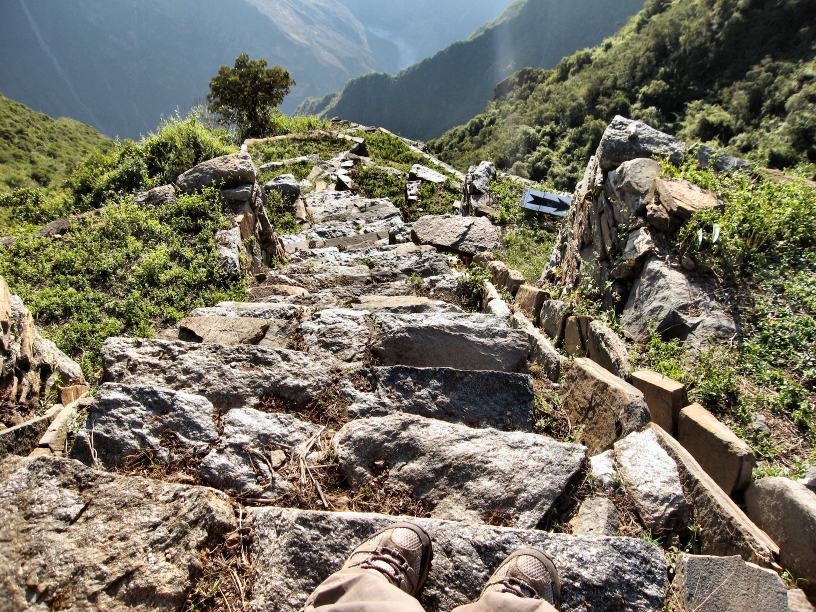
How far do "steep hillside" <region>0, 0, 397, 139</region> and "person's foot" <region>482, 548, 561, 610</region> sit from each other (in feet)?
646

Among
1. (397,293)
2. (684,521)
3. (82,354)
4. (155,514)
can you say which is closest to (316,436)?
(155,514)

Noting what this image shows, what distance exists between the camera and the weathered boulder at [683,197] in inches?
155

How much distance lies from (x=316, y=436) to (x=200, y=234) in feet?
14.5

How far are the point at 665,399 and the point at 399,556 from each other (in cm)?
224

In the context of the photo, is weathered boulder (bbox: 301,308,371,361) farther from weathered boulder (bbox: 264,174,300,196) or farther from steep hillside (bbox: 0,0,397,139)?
steep hillside (bbox: 0,0,397,139)

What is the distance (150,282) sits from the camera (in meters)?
4.65

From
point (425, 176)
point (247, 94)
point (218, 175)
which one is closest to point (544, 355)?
point (218, 175)

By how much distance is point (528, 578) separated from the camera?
1489 mm

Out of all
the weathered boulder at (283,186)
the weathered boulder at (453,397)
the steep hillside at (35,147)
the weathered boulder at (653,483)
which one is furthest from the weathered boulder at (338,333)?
the steep hillside at (35,147)

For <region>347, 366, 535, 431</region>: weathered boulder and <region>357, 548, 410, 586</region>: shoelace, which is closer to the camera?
<region>357, 548, 410, 586</region>: shoelace

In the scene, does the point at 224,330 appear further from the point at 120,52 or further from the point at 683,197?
the point at 120,52

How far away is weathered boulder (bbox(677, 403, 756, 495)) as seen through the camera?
90.0 inches

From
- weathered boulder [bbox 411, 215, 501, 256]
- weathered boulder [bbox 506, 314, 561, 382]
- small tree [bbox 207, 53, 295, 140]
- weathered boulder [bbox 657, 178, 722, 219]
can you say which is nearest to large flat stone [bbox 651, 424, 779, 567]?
weathered boulder [bbox 506, 314, 561, 382]

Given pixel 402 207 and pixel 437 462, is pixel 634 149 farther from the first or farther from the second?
pixel 402 207
